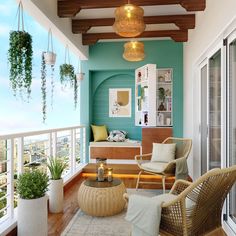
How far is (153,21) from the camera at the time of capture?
15.6 feet

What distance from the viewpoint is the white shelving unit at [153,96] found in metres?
5.69

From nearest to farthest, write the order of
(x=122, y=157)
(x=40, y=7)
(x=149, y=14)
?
(x=40, y=7), (x=149, y=14), (x=122, y=157)

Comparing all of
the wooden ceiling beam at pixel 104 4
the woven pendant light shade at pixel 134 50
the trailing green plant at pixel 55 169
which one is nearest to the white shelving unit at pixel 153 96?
the woven pendant light shade at pixel 134 50

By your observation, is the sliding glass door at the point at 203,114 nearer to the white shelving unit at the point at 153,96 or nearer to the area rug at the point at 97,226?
the white shelving unit at the point at 153,96

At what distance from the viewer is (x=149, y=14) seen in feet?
15.6

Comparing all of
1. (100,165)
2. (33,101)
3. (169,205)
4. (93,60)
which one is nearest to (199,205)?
(169,205)

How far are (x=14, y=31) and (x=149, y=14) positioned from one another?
2.71 metres

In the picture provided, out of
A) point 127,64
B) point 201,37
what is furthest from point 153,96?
point 201,37

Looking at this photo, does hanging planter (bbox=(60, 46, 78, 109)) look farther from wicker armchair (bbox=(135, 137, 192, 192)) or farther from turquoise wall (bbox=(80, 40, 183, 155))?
wicker armchair (bbox=(135, 137, 192, 192))

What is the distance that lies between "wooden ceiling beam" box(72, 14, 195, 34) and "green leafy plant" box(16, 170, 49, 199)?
3.22 m

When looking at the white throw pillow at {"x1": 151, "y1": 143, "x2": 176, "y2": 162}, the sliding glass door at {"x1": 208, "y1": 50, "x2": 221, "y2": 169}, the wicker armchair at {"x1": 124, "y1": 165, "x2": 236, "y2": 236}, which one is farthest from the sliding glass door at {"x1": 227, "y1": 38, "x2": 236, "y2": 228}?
the white throw pillow at {"x1": 151, "y1": 143, "x2": 176, "y2": 162}

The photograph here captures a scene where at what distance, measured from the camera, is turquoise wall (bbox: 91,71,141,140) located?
671 centimetres

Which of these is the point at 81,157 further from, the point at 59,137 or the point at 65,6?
the point at 65,6

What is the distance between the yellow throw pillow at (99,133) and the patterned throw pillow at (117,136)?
14 cm
